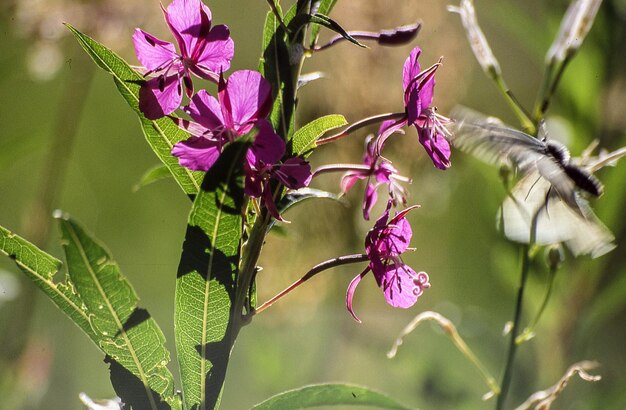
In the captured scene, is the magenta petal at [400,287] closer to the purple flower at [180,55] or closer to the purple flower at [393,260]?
the purple flower at [393,260]

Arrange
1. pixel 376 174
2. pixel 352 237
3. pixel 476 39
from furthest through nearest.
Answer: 1. pixel 352 237
2. pixel 476 39
3. pixel 376 174

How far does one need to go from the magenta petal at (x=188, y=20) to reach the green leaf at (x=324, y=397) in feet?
0.70

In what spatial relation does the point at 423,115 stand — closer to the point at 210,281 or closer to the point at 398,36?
the point at 398,36

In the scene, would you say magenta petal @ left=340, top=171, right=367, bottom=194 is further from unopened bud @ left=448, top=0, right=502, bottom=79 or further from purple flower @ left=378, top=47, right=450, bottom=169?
unopened bud @ left=448, top=0, right=502, bottom=79

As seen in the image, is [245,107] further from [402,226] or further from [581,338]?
[581,338]

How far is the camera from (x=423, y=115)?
47cm

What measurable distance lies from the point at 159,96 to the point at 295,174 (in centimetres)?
9

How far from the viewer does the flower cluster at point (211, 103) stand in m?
0.39

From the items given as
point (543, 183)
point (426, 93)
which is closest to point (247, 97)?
point (426, 93)

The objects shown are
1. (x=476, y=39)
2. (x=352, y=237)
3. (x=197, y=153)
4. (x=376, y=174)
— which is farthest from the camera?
(x=352, y=237)

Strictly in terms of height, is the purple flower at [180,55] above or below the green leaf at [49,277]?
above

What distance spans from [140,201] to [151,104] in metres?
1.71

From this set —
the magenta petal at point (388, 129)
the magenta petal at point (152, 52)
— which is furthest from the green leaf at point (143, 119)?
the magenta petal at point (388, 129)

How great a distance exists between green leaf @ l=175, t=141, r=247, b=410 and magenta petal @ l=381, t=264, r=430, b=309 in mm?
100
